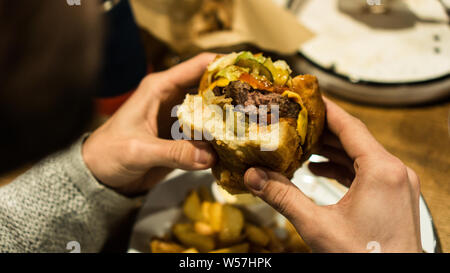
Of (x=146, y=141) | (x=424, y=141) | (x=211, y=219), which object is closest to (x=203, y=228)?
(x=211, y=219)

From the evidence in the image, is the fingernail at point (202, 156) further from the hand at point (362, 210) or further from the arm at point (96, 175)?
the hand at point (362, 210)

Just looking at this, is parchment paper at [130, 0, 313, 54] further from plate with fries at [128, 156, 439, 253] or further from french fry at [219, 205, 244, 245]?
french fry at [219, 205, 244, 245]

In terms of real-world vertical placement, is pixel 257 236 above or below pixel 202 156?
below

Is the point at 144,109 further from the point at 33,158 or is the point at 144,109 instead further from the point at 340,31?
the point at 340,31

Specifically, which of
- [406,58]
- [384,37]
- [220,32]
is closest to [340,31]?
[384,37]

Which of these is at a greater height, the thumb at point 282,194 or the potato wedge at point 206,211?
the thumb at point 282,194

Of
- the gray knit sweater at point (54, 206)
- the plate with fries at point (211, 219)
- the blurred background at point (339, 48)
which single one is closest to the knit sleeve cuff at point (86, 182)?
the gray knit sweater at point (54, 206)

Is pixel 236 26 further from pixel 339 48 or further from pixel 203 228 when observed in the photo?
pixel 203 228
